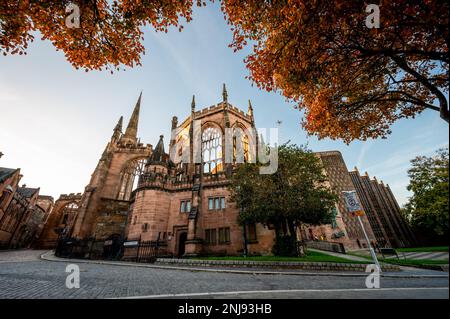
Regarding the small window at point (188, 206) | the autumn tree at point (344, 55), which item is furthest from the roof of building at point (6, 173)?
the autumn tree at point (344, 55)

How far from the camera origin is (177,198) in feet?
70.9

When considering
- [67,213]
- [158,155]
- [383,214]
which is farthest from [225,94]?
[383,214]

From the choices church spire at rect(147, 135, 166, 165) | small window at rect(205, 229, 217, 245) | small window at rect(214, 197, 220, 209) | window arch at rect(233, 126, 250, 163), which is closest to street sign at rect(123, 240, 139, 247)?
small window at rect(205, 229, 217, 245)

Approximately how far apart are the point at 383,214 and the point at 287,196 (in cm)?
5386

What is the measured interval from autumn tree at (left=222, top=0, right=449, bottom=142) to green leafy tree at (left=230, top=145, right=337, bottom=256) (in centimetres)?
607

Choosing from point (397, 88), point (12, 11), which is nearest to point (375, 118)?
point (397, 88)

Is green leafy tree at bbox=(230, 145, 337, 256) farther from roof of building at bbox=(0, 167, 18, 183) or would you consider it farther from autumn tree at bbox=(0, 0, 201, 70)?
roof of building at bbox=(0, 167, 18, 183)

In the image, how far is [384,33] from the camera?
606cm

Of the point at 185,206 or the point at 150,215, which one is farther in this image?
the point at 185,206

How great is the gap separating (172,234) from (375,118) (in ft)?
63.2

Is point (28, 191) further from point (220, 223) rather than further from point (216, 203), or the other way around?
point (220, 223)

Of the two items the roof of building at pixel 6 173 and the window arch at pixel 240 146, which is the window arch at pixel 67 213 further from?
the window arch at pixel 240 146
